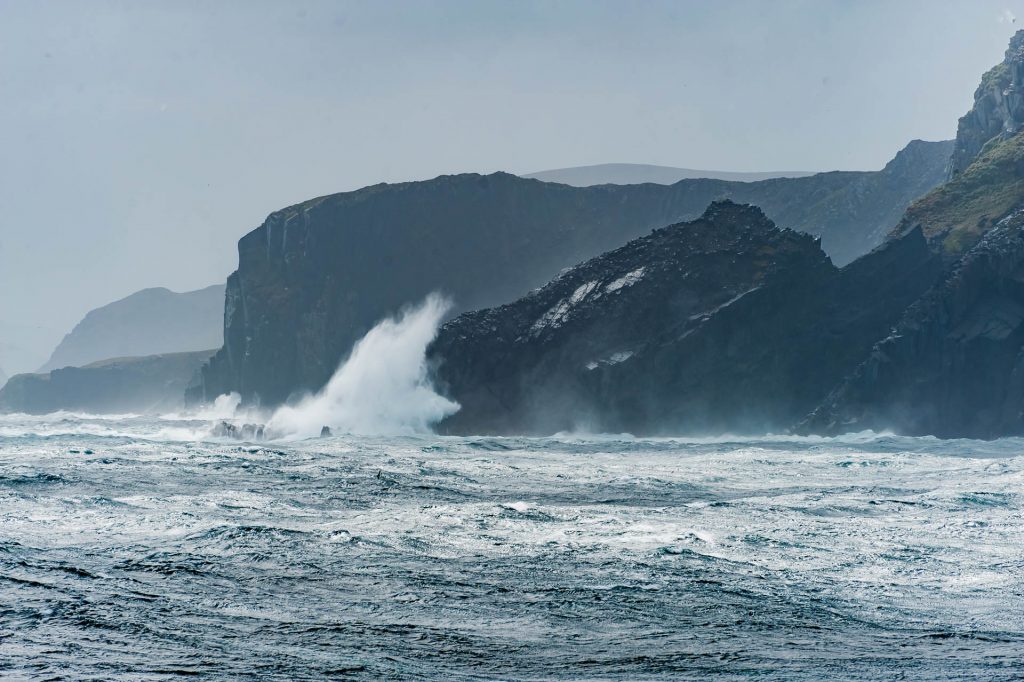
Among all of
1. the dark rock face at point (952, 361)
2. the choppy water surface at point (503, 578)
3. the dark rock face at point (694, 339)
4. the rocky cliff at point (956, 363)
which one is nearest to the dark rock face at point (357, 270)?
the dark rock face at point (694, 339)

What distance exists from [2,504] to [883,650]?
3009cm

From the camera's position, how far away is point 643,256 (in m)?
129

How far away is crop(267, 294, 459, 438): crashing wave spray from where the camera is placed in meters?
124

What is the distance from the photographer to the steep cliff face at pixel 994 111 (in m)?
140

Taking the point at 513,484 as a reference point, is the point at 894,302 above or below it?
above

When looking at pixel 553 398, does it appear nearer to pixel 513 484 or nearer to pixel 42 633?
pixel 513 484

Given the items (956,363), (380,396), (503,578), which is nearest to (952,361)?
(956,363)

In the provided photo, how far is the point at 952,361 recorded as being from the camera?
105 m

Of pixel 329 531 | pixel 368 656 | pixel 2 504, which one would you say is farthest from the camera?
pixel 2 504

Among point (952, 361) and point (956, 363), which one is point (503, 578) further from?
point (952, 361)

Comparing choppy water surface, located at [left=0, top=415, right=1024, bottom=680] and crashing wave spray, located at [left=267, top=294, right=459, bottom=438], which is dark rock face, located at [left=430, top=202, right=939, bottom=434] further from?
choppy water surface, located at [left=0, top=415, right=1024, bottom=680]

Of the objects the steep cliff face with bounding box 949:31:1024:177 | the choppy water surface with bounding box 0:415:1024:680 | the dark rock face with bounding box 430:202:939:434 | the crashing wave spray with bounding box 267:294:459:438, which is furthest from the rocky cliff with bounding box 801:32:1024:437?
the choppy water surface with bounding box 0:415:1024:680

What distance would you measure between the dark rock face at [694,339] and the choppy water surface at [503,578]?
70.7 meters

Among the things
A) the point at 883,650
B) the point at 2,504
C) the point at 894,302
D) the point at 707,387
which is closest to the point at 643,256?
the point at 707,387
